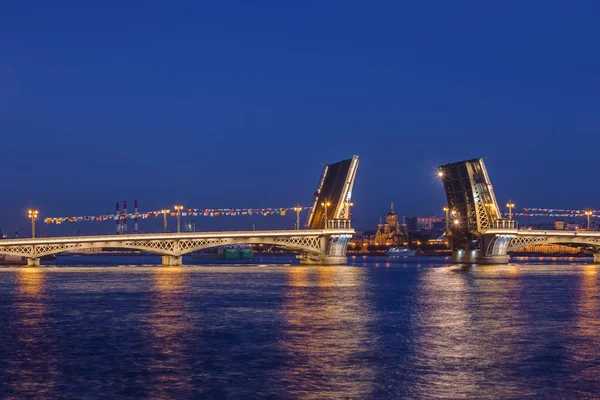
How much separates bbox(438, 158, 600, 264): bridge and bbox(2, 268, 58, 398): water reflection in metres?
56.9

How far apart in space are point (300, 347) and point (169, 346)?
141 inches

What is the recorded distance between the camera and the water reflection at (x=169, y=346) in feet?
58.2

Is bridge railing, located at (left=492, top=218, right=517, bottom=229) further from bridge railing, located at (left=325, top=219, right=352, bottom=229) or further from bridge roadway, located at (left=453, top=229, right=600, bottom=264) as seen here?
bridge railing, located at (left=325, top=219, right=352, bottom=229)

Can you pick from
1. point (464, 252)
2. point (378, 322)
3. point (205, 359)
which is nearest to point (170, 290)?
point (378, 322)

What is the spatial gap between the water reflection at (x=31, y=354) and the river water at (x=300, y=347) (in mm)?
41

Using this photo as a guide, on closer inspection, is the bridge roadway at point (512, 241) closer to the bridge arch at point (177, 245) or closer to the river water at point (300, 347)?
the bridge arch at point (177, 245)

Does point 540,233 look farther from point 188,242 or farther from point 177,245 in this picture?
point 177,245

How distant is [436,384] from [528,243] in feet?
274

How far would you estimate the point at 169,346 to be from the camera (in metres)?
23.2

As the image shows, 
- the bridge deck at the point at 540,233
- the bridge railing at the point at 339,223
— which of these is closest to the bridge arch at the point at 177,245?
the bridge railing at the point at 339,223

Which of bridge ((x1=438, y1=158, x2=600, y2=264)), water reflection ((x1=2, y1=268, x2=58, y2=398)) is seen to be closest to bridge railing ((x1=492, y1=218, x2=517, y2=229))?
bridge ((x1=438, y1=158, x2=600, y2=264))

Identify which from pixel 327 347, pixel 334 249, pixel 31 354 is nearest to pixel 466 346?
pixel 327 347

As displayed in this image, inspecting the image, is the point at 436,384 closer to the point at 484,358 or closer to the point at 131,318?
the point at 484,358

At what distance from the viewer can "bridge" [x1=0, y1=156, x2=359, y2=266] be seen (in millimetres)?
87562
